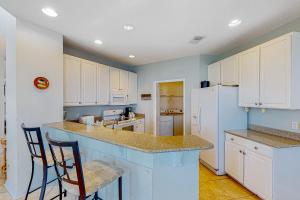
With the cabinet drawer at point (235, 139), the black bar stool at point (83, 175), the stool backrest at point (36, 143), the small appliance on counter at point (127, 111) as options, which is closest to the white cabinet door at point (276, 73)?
the cabinet drawer at point (235, 139)

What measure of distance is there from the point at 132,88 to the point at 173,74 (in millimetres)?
1330

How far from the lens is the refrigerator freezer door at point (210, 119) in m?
3.12

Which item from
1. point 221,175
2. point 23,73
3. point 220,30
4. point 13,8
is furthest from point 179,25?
point 221,175

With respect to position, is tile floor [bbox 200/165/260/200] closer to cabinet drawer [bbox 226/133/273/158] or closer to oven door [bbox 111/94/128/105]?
cabinet drawer [bbox 226/133/273/158]

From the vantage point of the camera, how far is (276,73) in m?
2.34

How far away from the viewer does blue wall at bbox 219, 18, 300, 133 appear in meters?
2.41

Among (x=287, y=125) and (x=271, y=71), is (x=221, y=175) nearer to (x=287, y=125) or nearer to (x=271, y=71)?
(x=287, y=125)

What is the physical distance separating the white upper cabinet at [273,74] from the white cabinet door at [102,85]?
2.89 m

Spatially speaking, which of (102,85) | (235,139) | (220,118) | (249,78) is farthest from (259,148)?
(102,85)

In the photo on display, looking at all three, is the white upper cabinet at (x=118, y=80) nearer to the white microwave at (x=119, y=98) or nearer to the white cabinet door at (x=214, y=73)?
the white microwave at (x=119, y=98)

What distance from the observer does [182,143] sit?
62.5 inches

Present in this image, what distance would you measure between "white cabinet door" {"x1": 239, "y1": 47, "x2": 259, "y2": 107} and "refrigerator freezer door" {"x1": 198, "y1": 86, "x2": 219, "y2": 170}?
44 centimetres

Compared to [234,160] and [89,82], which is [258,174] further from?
[89,82]

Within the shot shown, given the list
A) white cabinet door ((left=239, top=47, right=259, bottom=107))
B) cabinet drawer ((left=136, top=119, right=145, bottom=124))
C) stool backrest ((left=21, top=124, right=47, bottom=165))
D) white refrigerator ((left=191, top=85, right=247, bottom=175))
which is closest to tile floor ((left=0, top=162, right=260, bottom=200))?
white refrigerator ((left=191, top=85, right=247, bottom=175))
